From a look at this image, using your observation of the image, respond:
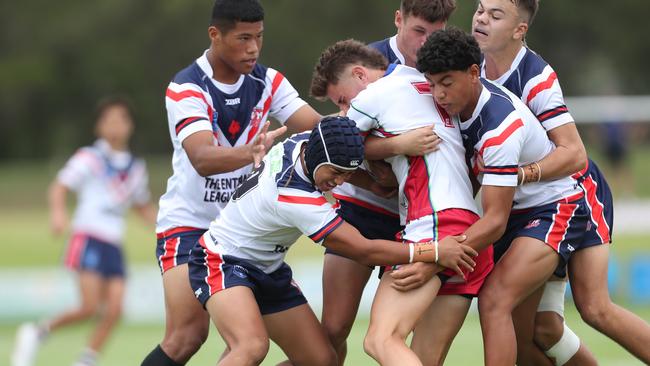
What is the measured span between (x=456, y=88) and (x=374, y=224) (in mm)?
1169

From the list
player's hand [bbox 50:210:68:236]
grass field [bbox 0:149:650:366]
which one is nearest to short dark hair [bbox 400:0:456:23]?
grass field [bbox 0:149:650:366]

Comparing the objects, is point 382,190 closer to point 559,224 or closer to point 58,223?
point 559,224

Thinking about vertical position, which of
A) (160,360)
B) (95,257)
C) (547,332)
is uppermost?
(160,360)

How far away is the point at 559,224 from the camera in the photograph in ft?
20.2

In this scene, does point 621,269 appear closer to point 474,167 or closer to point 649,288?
point 649,288

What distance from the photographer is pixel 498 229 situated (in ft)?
18.9

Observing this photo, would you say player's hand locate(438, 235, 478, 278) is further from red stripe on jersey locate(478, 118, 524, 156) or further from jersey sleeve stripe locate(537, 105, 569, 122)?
jersey sleeve stripe locate(537, 105, 569, 122)

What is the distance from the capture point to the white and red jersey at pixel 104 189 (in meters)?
11.2

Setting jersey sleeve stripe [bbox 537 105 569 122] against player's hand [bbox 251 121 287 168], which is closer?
jersey sleeve stripe [bbox 537 105 569 122]

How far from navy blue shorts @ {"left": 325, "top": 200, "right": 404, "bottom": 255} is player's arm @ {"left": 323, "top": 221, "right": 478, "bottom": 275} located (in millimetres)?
651

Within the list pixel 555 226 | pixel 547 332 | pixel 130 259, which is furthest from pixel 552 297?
pixel 130 259

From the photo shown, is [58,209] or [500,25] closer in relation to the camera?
[500,25]

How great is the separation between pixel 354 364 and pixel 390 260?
464cm

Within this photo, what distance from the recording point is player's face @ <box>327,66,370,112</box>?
6.15m
